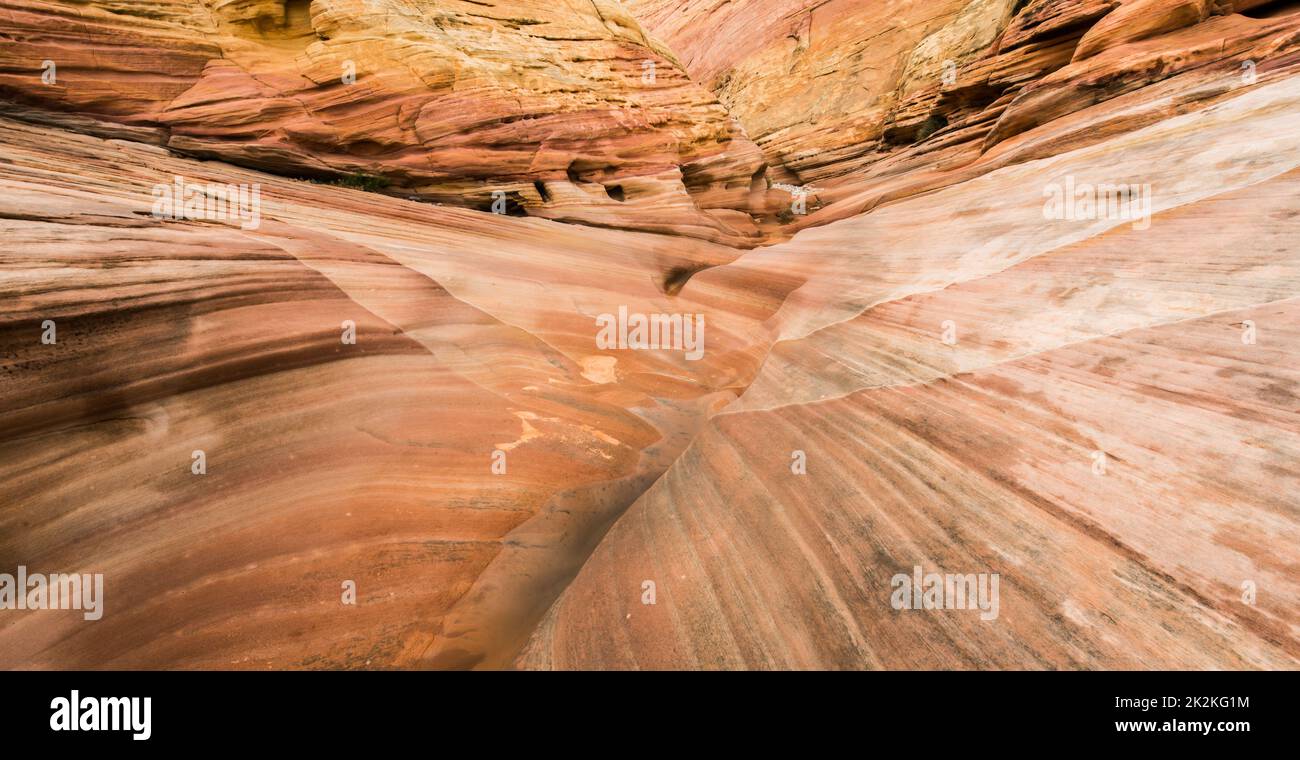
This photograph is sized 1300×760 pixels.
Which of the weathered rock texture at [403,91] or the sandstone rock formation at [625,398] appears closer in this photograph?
the sandstone rock formation at [625,398]

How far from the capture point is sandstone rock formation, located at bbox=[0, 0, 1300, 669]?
244 centimetres

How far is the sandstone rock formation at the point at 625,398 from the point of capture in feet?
7.99

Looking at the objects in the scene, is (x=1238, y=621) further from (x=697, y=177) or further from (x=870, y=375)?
(x=697, y=177)

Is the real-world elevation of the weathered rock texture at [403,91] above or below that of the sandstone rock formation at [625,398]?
above

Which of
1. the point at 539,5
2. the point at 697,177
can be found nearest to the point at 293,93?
the point at 539,5

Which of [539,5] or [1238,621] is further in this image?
[539,5]

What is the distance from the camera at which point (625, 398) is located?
17.7ft

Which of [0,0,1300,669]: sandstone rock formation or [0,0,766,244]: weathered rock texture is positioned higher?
[0,0,766,244]: weathered rock texture

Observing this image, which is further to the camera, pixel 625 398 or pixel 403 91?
pixel 403 91

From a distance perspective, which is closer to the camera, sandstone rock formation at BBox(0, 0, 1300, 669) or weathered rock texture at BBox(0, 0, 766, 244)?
sandstone rock formation at BBox(0, 0, 1300, 669)

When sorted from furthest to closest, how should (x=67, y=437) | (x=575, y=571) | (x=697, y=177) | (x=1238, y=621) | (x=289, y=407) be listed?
(x=697, y=177), (x=289, y=407), (x=575, y=571), (x=67, y=437), (x=1238, y=621)

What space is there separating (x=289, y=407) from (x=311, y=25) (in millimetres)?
8266

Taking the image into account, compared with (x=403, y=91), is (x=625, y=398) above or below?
below

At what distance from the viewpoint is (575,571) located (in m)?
3.59
